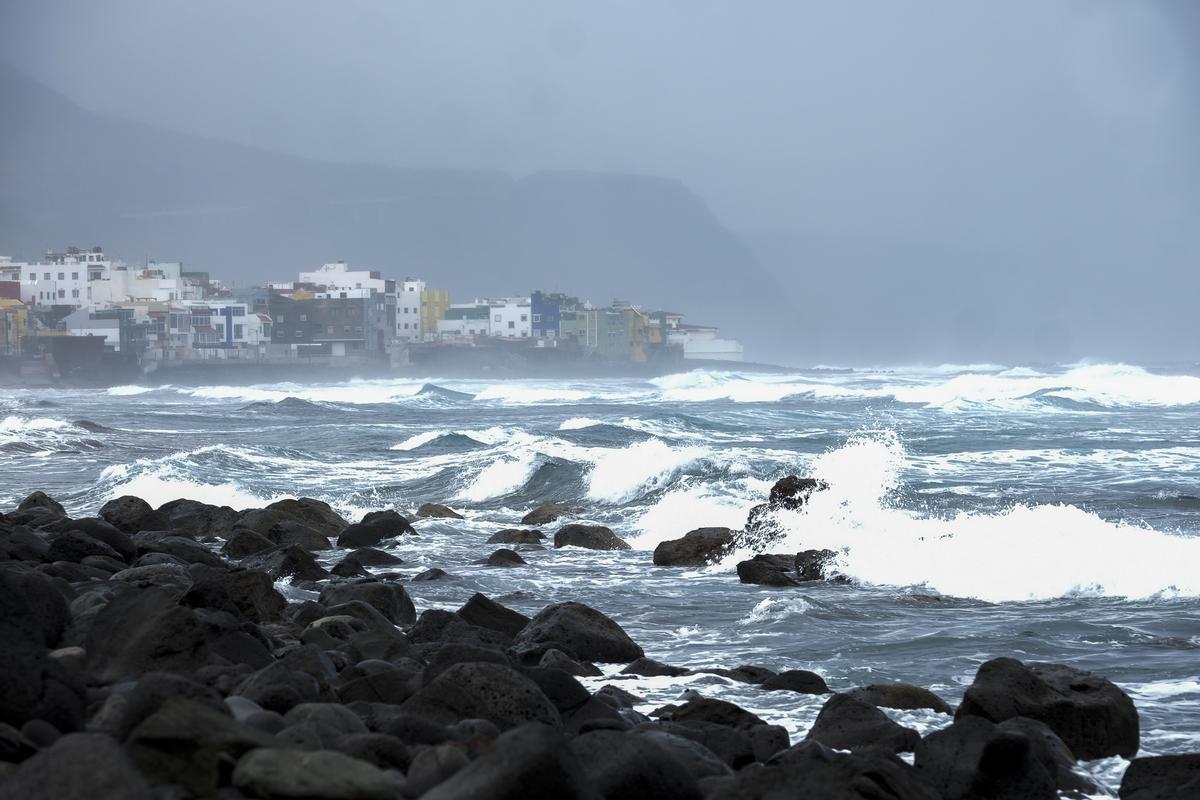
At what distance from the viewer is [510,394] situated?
58.1 meters

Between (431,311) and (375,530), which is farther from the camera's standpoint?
(431,311)

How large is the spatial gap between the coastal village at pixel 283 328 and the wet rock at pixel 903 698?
69610mm

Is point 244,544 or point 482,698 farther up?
point 482,698

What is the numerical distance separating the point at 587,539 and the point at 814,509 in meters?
2.49

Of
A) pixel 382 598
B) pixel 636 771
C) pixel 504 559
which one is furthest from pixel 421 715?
pixel 504 559

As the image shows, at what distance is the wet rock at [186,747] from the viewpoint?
12.4 ft

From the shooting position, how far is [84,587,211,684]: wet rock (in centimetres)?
570

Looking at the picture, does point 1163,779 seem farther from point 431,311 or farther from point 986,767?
point 431,311

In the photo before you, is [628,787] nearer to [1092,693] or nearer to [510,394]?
[1092,693]

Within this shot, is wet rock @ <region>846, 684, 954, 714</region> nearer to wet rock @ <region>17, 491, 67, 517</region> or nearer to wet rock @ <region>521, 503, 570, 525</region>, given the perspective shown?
wet rock @ <region>521, 503, 570, 525</region>

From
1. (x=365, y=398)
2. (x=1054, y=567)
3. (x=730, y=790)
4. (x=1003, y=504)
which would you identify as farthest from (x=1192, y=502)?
(x=365, y=398)

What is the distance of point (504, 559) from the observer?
12.4 metres

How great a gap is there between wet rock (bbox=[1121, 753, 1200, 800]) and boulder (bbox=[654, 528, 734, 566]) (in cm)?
727

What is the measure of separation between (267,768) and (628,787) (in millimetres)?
1231
